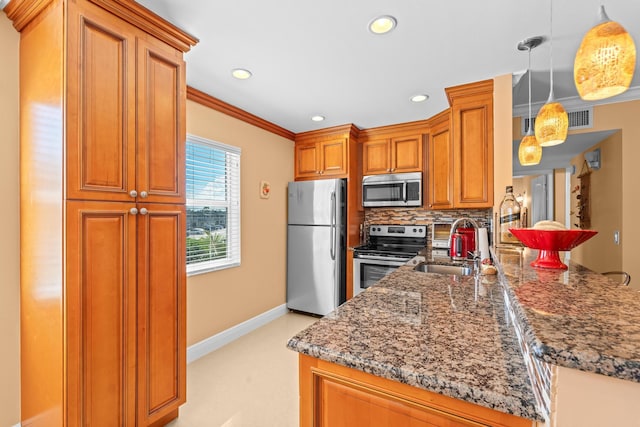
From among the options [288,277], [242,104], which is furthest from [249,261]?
[242,104]

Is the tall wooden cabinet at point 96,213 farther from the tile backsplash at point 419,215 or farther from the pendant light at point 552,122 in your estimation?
the tile backsplash at point 419,215

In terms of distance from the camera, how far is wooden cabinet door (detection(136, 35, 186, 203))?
158 centimetres

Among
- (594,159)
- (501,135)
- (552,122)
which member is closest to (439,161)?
(501,135)

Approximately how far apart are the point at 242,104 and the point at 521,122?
2883 mm

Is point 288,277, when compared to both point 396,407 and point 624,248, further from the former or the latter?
point 624,248

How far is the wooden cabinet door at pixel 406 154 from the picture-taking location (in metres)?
3.48

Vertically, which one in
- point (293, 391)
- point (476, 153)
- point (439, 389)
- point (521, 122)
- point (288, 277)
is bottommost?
point (293, 391)

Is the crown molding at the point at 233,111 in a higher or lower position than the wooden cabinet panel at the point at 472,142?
higher

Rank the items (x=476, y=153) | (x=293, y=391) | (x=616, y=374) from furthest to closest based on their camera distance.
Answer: (x=476, y=153) → (x=293, y=391) → (x=616, y=374)

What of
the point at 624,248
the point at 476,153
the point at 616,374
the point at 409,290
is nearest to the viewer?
the point at 616,374

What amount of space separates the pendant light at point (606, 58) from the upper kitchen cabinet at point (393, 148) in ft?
7.84

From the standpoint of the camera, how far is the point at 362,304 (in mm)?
1245

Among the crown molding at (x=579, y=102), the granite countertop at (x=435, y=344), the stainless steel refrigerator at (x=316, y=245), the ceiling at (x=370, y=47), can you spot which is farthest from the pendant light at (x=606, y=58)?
the stainless steel refrigerator at (x=316, y=245)

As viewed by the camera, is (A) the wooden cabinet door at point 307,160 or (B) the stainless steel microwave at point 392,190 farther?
(A) the wooden cabinet door at point 307,160
